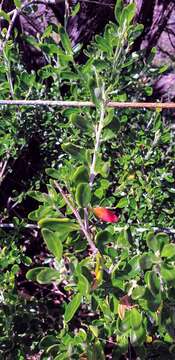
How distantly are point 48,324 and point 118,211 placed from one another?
1.72 ft

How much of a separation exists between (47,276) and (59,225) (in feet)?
0.42

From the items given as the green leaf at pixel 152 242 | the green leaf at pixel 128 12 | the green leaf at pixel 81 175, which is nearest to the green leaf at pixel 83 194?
the green leaf at pixel 81 175

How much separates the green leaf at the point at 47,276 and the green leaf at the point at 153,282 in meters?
0.23

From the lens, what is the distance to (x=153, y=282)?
1.01 metres

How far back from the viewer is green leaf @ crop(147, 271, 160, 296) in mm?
1007

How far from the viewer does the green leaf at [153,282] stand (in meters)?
1.01

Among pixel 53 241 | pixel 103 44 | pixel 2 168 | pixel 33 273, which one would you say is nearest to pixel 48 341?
pixel 33 273

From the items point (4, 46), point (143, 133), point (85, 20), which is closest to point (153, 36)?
point (85, 20)

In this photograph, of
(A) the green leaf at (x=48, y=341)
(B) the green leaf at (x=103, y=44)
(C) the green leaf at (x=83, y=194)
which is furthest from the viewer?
(B) the green leaf at (x=103, y=44)

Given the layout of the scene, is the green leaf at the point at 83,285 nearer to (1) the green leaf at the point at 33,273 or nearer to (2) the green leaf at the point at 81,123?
(1) the green leaf at the point at 33,273

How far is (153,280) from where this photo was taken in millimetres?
1012

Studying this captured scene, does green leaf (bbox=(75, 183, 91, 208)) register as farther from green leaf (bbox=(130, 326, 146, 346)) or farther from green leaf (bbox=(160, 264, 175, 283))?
green leaf (bbox=(130, 326, 146, 346))

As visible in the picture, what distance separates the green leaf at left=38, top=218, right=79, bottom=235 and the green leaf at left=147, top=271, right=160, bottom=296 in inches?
7.6

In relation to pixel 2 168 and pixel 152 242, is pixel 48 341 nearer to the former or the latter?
pixel 152 242
